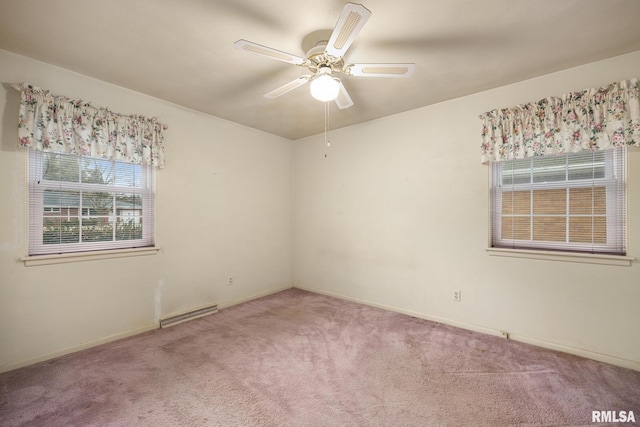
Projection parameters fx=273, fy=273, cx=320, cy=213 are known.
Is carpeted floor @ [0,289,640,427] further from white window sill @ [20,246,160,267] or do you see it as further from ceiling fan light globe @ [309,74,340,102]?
ceiling fan light globe @ [309,74,340,102]

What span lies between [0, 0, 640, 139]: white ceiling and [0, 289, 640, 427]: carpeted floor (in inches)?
99.9

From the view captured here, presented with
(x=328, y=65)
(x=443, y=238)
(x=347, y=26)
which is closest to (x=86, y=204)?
(x=328, y=65)

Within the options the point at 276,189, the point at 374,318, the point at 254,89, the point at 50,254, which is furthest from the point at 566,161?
the point at 50,254

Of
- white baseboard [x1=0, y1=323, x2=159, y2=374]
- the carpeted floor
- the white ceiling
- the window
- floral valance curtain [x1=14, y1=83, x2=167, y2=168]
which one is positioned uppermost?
the white ceiling

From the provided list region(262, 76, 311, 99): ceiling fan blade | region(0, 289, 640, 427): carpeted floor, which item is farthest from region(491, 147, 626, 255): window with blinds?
region(262, 76, 311, 99): ceiling fan blade

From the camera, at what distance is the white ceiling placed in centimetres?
170

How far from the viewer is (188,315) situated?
3.25 meters

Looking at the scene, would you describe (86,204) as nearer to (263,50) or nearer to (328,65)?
(263,50)

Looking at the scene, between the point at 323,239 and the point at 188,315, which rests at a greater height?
the point at 323,239

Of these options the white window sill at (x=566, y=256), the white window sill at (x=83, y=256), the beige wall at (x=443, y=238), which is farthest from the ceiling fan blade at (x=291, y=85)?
the white window sill at (x=566, y=256)

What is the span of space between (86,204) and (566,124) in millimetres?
4488

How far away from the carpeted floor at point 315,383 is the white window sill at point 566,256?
85cm

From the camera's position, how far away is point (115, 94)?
2.74m

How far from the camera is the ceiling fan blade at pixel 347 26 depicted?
1.33m
